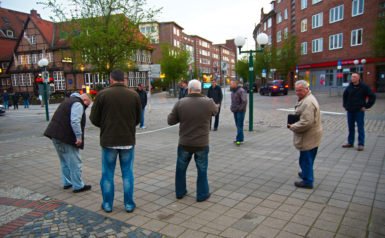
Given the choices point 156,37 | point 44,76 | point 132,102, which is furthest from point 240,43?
point 44,76

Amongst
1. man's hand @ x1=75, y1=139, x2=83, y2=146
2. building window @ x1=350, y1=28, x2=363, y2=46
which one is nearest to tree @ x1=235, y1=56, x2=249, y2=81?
building window @ x1=350, y1=28, x2=363, y2=46

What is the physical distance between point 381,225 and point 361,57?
33042 millimetres

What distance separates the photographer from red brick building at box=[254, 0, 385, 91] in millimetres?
30141

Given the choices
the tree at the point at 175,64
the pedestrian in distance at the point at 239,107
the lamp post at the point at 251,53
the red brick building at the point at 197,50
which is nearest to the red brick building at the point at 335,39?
the red brick building at the point at 197,50

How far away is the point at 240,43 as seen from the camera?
1105 cm

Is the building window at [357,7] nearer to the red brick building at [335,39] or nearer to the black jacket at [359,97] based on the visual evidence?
the red brick building at [335,39]

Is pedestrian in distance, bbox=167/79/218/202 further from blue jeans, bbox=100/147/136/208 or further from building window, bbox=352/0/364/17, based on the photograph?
building window, bbox=352/0/364/17

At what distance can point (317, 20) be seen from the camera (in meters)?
38.3

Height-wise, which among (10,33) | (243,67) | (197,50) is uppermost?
(197,50)

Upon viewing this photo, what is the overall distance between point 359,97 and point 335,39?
105 feet

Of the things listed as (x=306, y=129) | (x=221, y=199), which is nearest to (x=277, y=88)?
(x=306, y=129)

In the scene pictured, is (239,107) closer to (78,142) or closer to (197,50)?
(78,142)

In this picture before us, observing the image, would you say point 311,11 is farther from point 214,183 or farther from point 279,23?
point 214,183

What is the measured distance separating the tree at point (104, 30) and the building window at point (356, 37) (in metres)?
27.6
